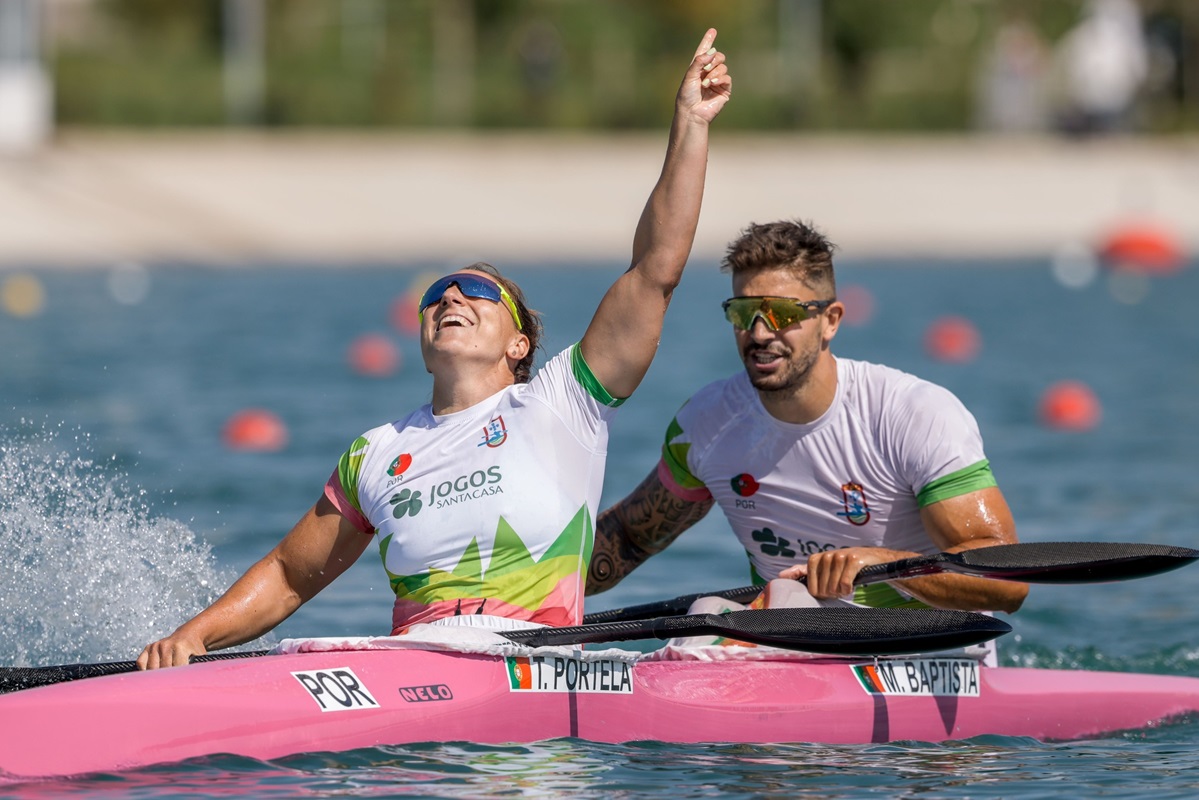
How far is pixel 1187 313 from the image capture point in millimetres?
23484

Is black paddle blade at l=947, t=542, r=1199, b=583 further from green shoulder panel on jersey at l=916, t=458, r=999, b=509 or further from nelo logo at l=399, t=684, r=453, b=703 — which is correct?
nelo logo at l=399, t=684, r=453, b=703

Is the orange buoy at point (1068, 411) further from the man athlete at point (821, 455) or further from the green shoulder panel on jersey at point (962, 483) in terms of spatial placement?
the green shoulder panel on jersey at point (962, 483)

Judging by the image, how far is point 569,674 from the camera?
5.54 m

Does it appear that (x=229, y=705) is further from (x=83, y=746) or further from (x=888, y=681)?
(x=888, y=681)

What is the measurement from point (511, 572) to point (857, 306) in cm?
1746

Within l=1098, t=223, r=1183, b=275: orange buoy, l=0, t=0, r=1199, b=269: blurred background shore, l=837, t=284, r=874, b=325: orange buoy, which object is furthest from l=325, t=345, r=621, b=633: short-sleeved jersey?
l=1098, t=223, r=1183, b=275: orange buoy

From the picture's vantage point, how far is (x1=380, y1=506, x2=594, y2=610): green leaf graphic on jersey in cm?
548

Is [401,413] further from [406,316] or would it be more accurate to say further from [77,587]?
[77,587]

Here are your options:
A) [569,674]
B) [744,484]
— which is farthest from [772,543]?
[569,674]

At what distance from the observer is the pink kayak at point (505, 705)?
203 inches

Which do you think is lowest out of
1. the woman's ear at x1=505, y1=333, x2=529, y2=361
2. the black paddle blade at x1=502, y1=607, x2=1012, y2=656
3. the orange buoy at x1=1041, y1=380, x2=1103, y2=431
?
the black paddle blade at x1=502, y1=607, x2=1012, y2=656

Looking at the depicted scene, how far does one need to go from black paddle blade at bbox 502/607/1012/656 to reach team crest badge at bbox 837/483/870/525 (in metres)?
0.54

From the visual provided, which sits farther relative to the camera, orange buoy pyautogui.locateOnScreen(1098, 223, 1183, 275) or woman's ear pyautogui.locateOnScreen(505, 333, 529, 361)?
orange buoy pyautogui.locateOnScreen(1098, 223, 1183, 275)

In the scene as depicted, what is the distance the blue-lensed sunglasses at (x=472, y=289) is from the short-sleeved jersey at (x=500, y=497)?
274 millimetres
